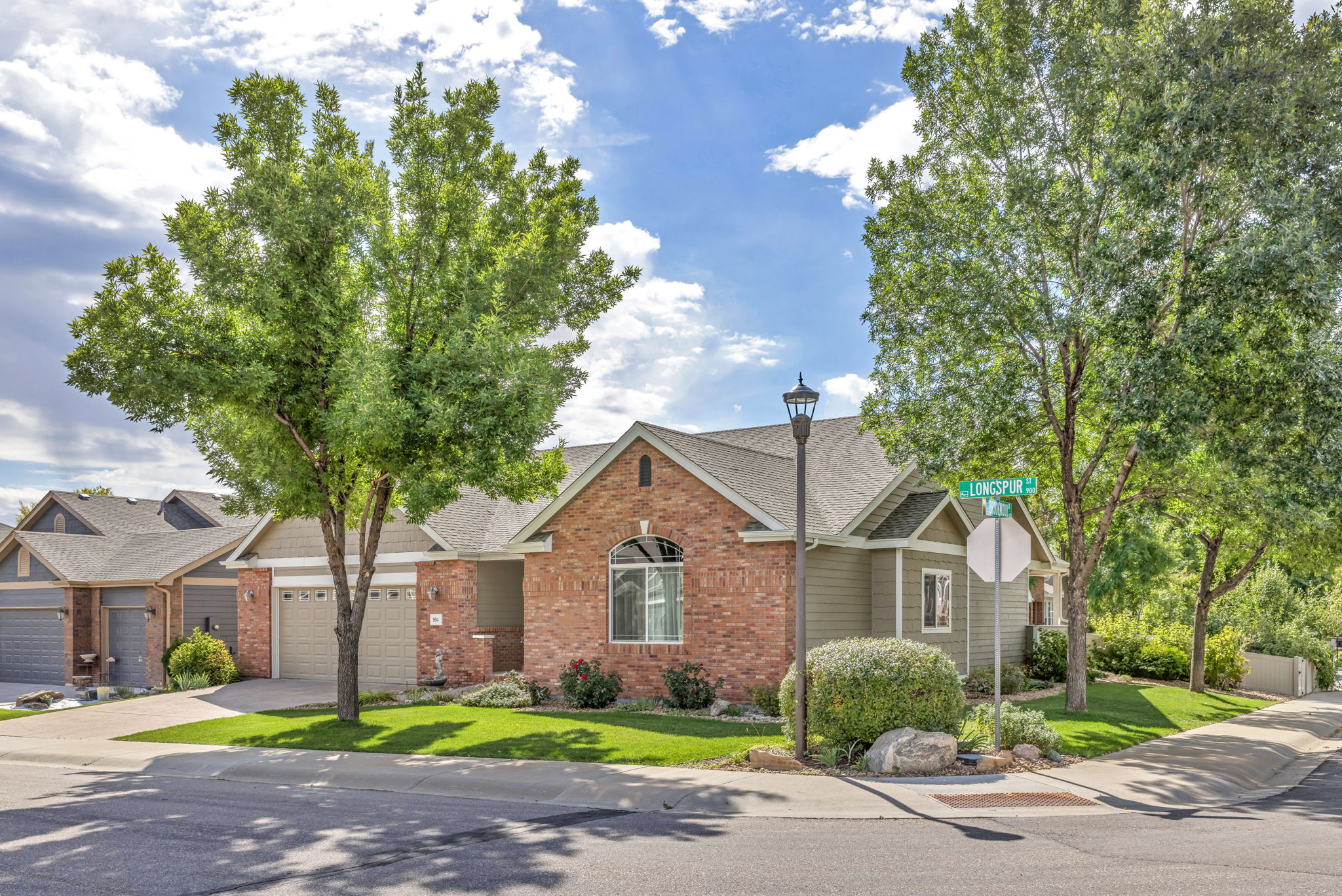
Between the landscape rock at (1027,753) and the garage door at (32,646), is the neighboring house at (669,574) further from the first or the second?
the garage door at (32,646)

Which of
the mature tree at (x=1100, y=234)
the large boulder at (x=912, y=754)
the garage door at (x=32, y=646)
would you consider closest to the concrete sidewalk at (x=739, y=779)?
the large boulder at (x=912, y=754)

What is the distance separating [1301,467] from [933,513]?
6.96 meters

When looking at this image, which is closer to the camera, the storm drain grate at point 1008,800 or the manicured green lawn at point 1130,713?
the storm drain grate at point 1008,800

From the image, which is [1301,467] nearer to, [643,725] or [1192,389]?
[1192,389]

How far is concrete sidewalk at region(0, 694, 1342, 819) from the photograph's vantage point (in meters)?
10.1

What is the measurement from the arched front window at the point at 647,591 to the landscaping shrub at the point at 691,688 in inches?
35.5

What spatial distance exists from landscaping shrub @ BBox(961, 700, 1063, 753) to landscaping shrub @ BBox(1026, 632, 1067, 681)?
12.0 metres

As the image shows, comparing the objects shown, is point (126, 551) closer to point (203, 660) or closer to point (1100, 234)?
point (203, 660)

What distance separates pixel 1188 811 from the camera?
9.98 metres

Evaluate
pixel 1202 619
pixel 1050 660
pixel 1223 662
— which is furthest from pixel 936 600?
pixel 1223 662

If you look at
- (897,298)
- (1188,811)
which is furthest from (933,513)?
(1188,811)

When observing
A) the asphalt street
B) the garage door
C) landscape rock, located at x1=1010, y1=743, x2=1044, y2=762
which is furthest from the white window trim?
the garage door

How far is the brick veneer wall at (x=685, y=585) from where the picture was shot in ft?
57.5

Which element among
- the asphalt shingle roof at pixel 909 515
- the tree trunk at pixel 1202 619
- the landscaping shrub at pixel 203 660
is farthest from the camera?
the landscaping shrub at pixel 203 660
